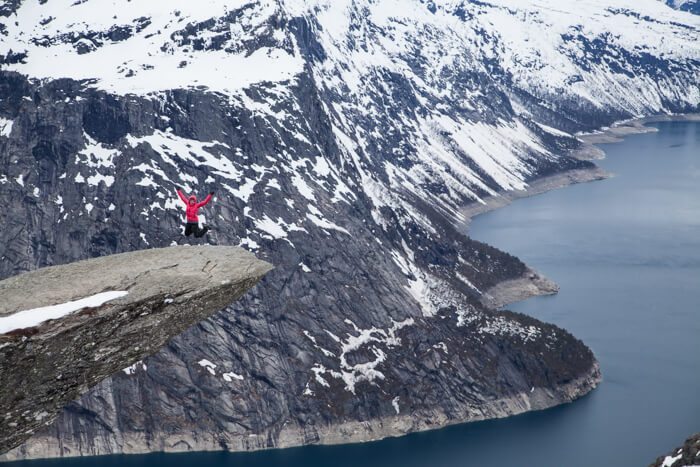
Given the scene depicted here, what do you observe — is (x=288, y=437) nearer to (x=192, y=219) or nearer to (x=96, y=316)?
(x=192, y=219)

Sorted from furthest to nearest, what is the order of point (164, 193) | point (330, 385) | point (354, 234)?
point (354, 234)
point (164, 193)
point (330, 385)

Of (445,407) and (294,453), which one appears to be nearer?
(294,453)

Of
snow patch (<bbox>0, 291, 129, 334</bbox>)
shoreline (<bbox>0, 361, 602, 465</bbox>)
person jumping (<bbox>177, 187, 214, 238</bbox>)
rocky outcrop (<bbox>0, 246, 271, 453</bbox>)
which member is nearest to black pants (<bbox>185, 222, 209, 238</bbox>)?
person jumping (<bbox>177, 187, 214, 238</bbox>)

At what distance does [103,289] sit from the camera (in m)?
18.8

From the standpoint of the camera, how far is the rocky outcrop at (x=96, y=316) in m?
18.2

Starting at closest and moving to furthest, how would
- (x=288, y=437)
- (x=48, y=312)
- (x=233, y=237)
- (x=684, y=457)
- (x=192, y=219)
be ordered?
1. (x=48, y=312)
2. (x=192, y=219)
3. (x=684, y=457)
4. (x=288, y=437)
5. (x=233, y=237)

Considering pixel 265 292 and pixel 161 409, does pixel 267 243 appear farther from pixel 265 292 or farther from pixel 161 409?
pixel 161 409

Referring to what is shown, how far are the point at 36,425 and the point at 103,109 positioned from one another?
164m

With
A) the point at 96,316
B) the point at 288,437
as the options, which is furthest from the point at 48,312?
the point at 288,437

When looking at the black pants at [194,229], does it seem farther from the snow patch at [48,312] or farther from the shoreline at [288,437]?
the shoreline at [288,437]

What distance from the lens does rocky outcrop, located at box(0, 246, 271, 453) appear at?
18.2 m

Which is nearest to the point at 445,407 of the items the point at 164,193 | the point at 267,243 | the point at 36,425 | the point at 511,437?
the point at 511,437

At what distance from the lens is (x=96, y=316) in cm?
1867

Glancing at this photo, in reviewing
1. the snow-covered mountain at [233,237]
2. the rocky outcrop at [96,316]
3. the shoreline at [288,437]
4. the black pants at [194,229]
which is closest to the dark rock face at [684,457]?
the black pants at [194,229]
